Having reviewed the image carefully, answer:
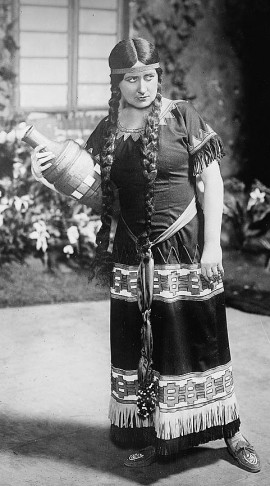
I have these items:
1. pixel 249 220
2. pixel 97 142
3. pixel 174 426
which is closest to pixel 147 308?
pixel 174 426

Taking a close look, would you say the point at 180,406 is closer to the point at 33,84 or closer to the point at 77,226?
the point at 77,226

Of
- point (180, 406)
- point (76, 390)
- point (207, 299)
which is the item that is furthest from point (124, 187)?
point (76, 390)

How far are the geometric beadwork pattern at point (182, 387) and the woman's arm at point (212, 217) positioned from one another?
0.44 meters

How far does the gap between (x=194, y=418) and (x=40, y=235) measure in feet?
10.4

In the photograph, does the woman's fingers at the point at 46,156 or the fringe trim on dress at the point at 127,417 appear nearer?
the woman's fingers at the point at 46,156

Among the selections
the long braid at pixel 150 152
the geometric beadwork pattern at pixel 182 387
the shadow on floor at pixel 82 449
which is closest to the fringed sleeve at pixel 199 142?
the long braid at pixel 150 152

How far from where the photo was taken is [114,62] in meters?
3.25

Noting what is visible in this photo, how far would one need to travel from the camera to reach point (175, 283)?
3.38 m

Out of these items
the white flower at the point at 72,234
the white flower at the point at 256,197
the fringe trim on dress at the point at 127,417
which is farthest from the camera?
the white flower at the point at 256,197

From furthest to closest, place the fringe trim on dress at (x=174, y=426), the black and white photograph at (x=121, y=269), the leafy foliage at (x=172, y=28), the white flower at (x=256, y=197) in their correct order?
the white flower at (x=256, y=197) → the leafy foliage at (x=172, y=28) → the fringe trim on dress at (x=174, y=426) → the black and white photograph at (x=121, y=269)

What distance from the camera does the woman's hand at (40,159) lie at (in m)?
3.35

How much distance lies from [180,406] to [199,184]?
3.08 ft

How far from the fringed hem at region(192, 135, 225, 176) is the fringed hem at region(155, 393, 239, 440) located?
40.0 inches

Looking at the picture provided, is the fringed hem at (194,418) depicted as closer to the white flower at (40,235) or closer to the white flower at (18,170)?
the white flower at (40,235)
